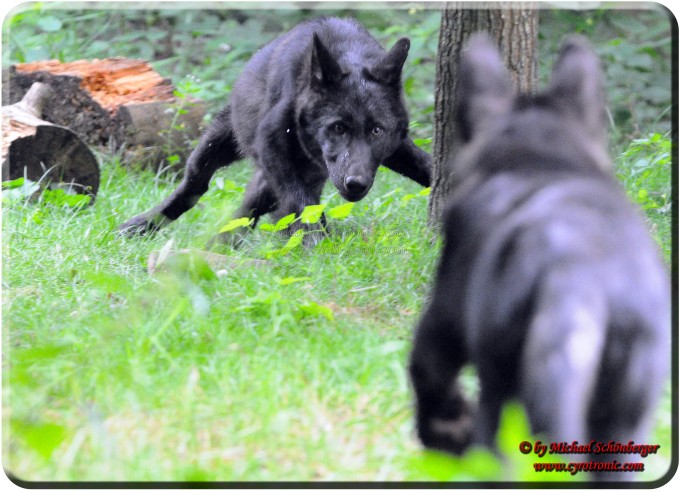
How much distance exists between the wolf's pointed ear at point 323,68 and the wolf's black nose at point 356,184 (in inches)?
24.8

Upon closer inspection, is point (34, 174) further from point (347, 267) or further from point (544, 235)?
point (544, 235)

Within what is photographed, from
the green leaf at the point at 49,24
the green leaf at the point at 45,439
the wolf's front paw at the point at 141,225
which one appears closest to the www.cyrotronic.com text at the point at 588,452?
the green leaf at the point at 45,439

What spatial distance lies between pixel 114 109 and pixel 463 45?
3860mm

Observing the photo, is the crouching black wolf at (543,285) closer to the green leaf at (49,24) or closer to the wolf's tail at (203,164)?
the wolf's tail at (203,164)

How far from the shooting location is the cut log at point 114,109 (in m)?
7.28

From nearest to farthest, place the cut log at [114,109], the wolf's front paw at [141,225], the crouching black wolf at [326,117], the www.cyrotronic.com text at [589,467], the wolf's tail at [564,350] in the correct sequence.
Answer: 1. the wolf's tail at [564,350]
2. the www.cyrotronic.com text at [589,467]
3. the crouching black wolf at [326,117]
4. the wolf's front paw at [141,225]
5. the cut log at [114,109]

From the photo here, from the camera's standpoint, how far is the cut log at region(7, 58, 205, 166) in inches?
287

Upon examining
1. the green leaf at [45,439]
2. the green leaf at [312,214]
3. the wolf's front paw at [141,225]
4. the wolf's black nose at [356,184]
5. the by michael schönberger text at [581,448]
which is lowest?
the wolf's front paw at [141,225]

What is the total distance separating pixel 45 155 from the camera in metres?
6.23

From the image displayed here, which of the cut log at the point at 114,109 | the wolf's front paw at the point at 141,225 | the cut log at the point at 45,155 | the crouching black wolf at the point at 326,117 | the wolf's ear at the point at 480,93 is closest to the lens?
the wolf's ear at the point at 480,93

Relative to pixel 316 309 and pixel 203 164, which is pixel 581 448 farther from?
pixel 203 164

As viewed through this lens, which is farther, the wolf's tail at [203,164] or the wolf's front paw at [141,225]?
the wolf's tail at [203,164]

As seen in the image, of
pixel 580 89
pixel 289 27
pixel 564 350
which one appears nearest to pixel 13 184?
pixel 289 27

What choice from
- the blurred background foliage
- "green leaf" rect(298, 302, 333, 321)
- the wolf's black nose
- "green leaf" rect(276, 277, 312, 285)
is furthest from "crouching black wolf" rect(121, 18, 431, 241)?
the blurred background foliage
